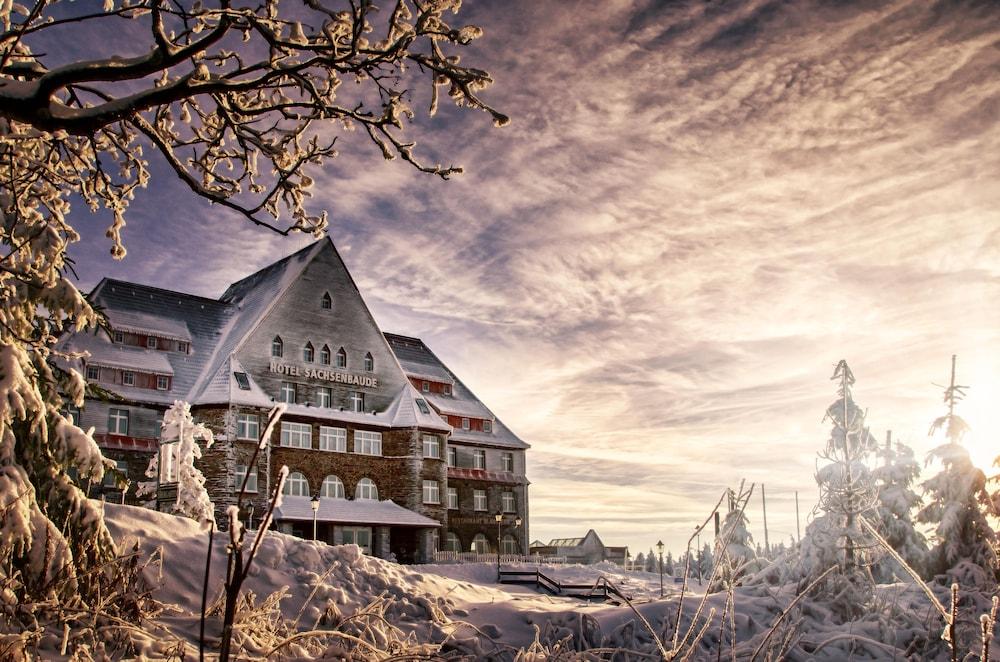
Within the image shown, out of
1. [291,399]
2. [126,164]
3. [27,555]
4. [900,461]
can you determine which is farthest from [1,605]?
[900,461]

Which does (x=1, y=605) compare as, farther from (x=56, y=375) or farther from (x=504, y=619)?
(x=504, y=619)

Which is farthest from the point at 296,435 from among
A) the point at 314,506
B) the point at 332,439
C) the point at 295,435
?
the point at 314,506

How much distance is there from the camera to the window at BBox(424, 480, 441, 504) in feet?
145

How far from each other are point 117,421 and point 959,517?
1337 inches

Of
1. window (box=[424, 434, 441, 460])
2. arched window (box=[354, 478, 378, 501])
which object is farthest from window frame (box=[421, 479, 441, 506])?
arched window (box=[354, 478, 378, 501])

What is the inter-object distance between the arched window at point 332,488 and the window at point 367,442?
193 cm

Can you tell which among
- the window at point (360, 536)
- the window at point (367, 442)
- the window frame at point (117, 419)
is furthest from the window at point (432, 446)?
the window frame at point (117, 419)

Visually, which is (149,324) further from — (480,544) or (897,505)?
(897,505)

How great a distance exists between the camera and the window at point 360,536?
4028 centimetres

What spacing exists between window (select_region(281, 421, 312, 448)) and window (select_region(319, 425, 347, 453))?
0.61 metres

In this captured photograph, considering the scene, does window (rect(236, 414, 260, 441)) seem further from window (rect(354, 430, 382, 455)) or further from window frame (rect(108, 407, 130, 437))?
window (rect(354, 430, 382, 455))

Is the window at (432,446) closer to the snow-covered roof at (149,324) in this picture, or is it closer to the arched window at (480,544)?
the arched window at (480,544)

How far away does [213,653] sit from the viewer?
6.79 meters

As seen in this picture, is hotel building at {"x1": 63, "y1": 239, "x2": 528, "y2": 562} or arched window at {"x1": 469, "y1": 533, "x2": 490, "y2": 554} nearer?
hotel building at {"x1": 63, "y1": 239, "x2": 528, "y2": 562}
